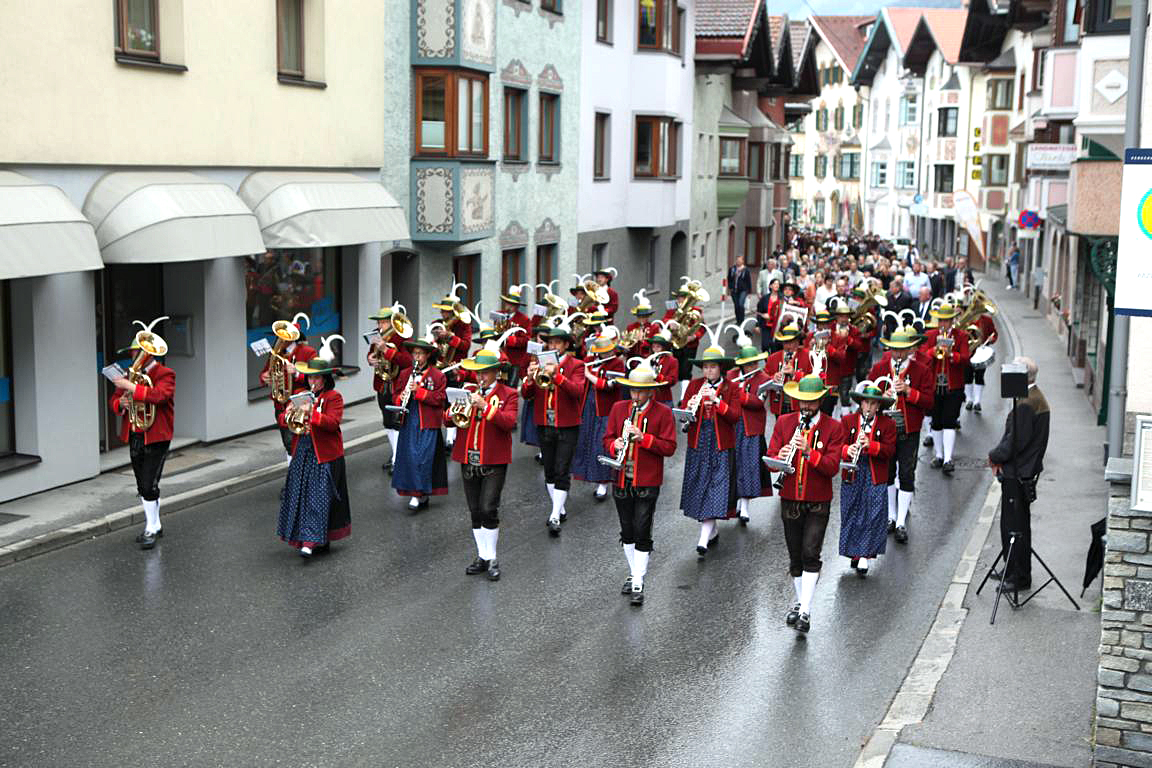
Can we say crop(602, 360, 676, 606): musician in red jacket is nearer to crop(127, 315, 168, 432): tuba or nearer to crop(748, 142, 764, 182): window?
crop(127, 315, 168, 432): tuba

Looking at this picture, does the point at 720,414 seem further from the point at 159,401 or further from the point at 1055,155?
the point at 1055,155

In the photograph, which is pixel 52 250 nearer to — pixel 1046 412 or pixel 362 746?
pixel 362 746

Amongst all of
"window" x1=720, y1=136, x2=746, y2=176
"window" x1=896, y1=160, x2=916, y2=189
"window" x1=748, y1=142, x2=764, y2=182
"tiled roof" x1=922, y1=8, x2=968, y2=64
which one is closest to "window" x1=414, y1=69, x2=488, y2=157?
"window" x1=720, y1=136, x2=746, y2=176

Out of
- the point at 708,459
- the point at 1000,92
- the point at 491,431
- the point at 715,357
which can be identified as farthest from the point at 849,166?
the point at 491,431

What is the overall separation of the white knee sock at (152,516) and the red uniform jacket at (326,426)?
158 cm

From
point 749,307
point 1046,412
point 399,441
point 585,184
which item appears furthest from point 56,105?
point 749,307

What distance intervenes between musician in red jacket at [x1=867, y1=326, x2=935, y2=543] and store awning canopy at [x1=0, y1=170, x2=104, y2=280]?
7.85m

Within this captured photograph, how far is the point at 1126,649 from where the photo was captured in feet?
27.0

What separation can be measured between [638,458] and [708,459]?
1.98 m

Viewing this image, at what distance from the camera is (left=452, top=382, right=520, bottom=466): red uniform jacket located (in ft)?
39.3

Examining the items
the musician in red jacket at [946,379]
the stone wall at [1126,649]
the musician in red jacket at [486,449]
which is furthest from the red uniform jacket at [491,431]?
the musician in red jacket at [946,379]

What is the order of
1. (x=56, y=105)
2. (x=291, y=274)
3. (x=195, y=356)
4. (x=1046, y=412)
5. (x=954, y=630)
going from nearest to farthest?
(x=954, y=630) → (x=1046, y=412) → (x=56, y=105) → (x=195, y=356) → (x=291, y=274)

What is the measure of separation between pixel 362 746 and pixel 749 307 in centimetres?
3311

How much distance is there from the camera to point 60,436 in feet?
49.2
